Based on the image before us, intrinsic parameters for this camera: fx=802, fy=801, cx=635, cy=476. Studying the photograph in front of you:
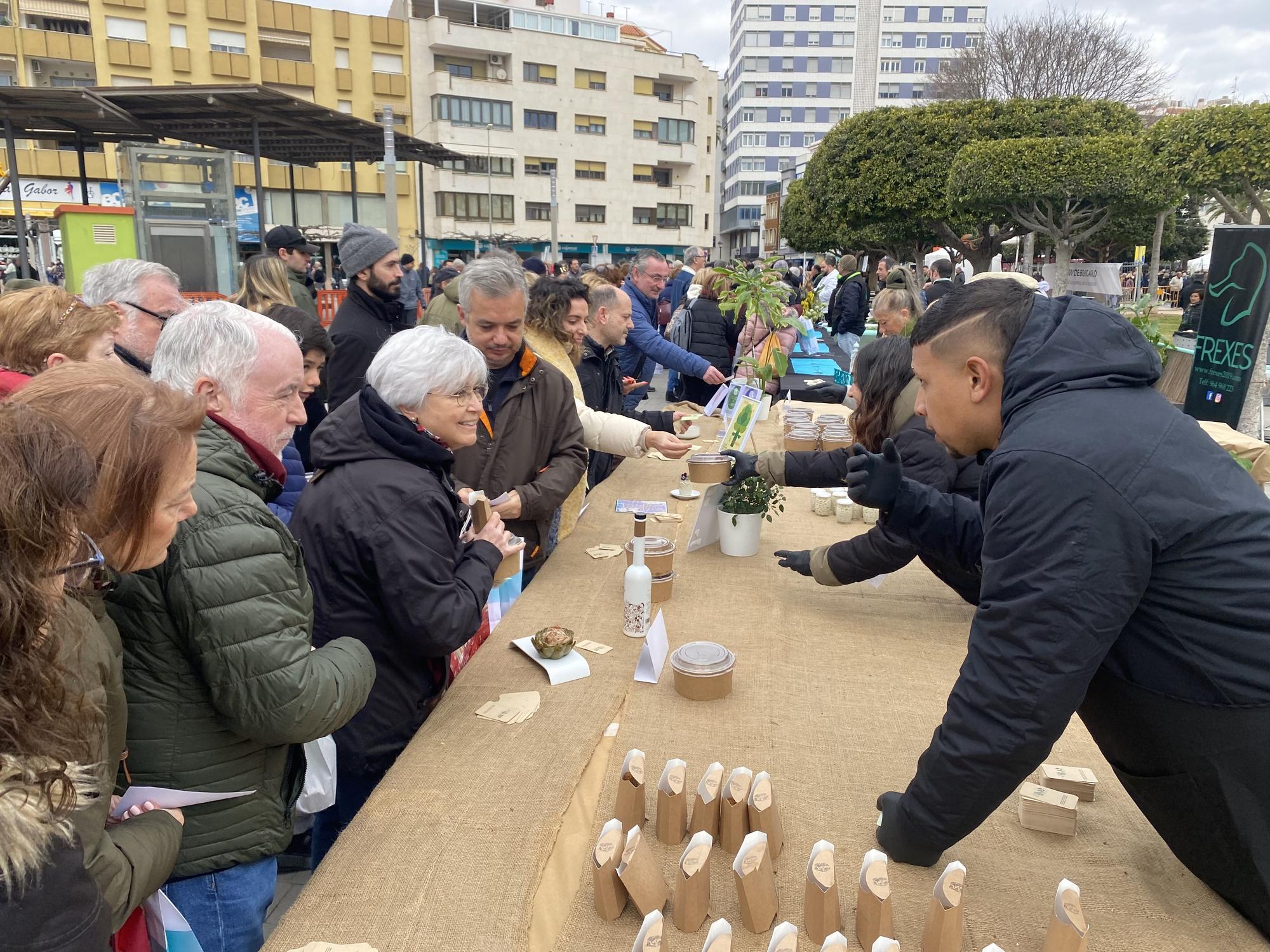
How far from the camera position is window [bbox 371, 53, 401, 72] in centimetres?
3581

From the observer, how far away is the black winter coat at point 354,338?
438 cm

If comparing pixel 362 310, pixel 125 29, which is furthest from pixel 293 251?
pixel 125 29

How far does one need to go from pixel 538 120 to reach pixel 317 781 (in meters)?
43.3

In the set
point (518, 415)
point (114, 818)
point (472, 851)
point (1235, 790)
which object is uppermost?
point (518, 415)

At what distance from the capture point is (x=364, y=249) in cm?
462

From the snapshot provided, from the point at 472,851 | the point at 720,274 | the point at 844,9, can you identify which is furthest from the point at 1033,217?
the point at 844,9

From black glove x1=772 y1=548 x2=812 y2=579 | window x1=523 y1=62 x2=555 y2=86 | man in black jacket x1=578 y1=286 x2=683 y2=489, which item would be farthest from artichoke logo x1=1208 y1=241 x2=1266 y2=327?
window x1=523 y1=62 x2=555 y2=86

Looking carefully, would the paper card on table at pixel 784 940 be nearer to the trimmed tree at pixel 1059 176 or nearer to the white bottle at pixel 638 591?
the white bottle at pixel 638 591

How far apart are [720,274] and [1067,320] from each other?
9.65 ft

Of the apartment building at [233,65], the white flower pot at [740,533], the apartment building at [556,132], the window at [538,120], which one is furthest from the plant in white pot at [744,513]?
the window at [538,120]

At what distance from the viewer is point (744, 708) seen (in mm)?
1966

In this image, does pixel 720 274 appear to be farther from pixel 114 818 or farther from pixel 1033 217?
pixel 1033 217

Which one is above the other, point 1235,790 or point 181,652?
point 181,652

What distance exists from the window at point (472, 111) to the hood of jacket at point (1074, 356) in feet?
134
